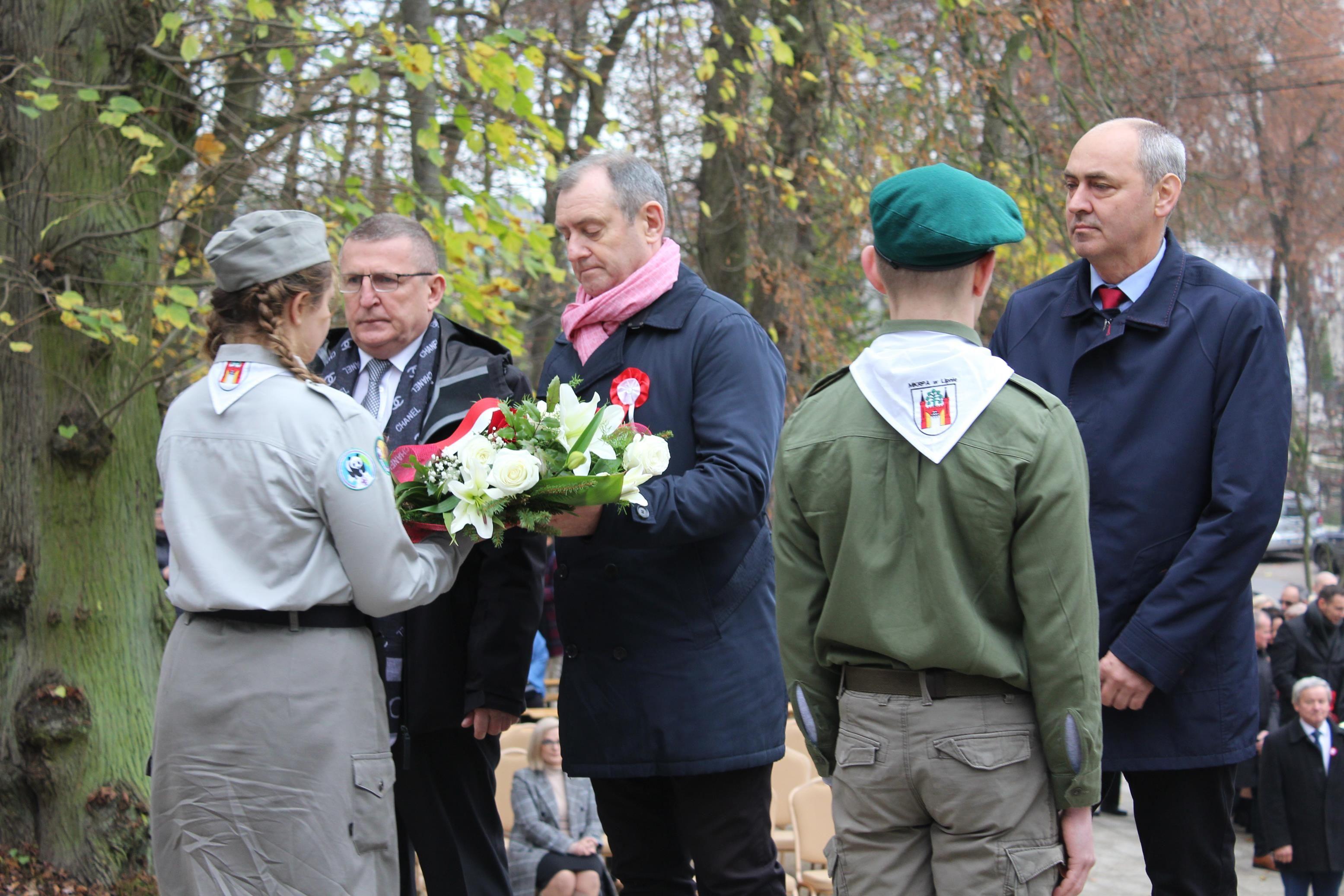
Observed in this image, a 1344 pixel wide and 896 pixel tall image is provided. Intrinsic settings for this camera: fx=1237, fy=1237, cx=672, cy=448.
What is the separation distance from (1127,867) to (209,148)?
764 centimetres

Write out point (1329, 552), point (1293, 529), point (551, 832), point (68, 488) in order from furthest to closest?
1. point (1293, 529)
2. point (1329, 552)
3. point (551, 832)
4. point (68, 488)

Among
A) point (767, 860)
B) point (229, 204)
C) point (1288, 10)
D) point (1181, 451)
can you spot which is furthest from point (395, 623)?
point (1288, 10)

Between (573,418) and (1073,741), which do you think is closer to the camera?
(1073,741)

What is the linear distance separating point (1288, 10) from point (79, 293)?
415 inches

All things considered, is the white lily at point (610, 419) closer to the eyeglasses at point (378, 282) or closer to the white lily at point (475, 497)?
the white lily at point (475, 497)

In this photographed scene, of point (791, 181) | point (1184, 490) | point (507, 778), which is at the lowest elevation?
point (507, 778)

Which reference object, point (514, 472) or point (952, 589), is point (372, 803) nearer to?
point (514, 472)

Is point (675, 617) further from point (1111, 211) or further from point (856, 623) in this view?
point (1111, 211)

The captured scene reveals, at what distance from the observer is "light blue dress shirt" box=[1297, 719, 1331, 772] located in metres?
7.82

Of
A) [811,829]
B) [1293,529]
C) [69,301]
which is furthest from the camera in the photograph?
[1293,529]

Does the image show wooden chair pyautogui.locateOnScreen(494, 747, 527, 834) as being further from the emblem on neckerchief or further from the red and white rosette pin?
the emblem on neckerchief

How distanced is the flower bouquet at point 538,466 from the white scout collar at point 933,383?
52cm

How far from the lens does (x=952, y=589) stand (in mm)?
2209

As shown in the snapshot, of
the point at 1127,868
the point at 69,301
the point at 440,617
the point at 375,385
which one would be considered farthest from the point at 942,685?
the point at 1127,868
